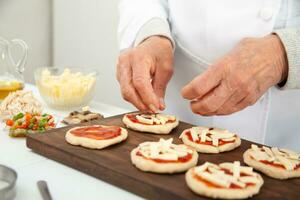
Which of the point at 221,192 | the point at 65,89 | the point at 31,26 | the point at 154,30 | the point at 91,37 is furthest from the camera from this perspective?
the point at 31,26

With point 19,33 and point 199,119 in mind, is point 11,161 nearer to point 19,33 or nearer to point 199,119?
point 199,119

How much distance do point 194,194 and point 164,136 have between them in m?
0.32

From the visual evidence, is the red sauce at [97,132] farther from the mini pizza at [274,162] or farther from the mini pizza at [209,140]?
the mini pizza at [274,162]

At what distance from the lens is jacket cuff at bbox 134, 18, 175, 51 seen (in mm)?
1135

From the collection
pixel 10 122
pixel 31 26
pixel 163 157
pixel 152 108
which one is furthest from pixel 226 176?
pixel 31 26

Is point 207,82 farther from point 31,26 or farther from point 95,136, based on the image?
point 31,26

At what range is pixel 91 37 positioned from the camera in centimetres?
257

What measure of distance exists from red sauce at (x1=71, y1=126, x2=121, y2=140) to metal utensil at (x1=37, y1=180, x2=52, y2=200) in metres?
0.19

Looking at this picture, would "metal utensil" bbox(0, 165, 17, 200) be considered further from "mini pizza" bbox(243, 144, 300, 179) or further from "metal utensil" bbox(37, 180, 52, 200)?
"mini pizza" bbox(243, 144, 300, 179)

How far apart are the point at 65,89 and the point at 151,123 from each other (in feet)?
1.20

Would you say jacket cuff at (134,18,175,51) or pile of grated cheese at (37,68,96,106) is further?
pile of grated cheese at (37,68,96,106)

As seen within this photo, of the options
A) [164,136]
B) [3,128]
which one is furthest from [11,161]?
[164,136]

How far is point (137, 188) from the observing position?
0.75m

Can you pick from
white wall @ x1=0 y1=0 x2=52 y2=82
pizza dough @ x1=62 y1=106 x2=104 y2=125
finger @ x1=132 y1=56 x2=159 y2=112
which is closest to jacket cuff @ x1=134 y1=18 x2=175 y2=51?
finger @ x1=132 y1=56 x2=159 y2=112
